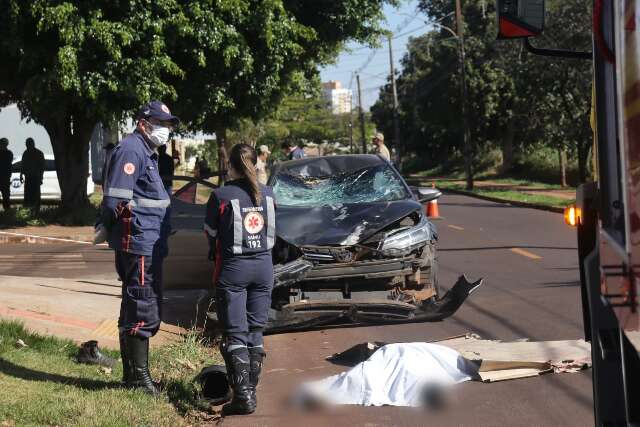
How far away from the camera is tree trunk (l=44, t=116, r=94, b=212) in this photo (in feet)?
71.5

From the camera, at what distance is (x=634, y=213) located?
3.05 m

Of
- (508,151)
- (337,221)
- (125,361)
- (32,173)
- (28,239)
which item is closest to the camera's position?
(125,361)

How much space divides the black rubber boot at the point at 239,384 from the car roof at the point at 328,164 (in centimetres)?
499

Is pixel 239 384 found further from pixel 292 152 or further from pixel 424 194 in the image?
pixel 292 152

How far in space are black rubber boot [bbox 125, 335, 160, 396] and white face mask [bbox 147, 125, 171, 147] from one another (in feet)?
4.40

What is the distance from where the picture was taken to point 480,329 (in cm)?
876

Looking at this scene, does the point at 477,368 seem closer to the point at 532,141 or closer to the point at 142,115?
the point at 142,115

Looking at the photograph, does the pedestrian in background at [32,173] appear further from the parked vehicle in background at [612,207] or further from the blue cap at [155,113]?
the parked vehicle in background at [612,207]

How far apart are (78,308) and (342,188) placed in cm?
309

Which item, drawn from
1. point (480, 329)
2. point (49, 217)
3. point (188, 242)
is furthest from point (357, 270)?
point (49, 217)

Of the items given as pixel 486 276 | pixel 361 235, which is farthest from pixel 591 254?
pixel 486 276

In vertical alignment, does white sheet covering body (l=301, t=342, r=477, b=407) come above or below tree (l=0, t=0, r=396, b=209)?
below

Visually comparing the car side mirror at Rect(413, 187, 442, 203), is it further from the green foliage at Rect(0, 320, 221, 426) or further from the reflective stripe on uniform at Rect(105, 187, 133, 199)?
the reflective stripe on uniform at Rect(105, 187, 133, 199)

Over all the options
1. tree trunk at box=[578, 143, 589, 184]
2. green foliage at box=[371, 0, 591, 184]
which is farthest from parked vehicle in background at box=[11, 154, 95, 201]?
tree trunk at box=[578, 143, 589, 184]
